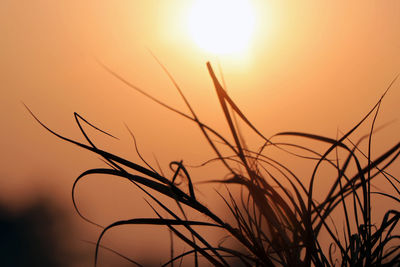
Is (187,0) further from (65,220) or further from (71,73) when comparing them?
(65,220)

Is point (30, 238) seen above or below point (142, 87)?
below

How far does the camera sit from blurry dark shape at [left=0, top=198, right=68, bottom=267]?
2.00 feet

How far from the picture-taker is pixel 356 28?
75 cm

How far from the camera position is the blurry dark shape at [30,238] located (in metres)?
0.61

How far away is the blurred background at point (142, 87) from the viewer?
2.11ft

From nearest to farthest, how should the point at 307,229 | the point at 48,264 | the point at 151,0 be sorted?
1. the point at 307,229
2. the point at 48,264
3. the point at 151,0

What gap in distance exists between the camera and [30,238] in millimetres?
623

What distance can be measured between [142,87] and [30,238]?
290 millimetres

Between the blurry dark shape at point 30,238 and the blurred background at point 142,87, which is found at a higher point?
the blurred background at point 142,87

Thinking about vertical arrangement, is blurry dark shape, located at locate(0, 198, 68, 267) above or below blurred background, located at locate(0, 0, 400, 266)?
below

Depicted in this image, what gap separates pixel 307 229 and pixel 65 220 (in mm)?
402

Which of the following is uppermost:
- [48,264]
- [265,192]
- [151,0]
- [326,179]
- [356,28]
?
[356,28]

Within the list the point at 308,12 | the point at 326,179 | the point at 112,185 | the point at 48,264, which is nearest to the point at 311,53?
the point at 308,12

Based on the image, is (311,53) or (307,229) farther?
(311,53)
